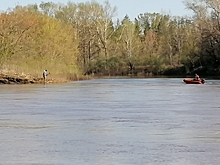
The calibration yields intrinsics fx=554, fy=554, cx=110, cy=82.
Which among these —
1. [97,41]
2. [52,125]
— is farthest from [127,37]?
[52,125]

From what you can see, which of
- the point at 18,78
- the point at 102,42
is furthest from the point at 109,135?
the point at 102,42

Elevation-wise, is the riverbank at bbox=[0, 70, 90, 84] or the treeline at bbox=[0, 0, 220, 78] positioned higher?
the treeline at bbox=[0, 0, 220, 78]

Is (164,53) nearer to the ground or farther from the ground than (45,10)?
nearer to the ground

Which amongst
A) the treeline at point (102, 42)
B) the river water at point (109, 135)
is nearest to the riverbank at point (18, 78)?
the treeline at point (102, 42)

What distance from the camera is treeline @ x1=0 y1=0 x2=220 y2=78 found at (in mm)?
56062

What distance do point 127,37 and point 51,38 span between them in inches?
957

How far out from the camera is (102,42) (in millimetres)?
82438

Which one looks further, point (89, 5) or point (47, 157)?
point (89, 5)

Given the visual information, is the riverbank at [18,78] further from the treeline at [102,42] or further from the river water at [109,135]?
the river water at [109,135]

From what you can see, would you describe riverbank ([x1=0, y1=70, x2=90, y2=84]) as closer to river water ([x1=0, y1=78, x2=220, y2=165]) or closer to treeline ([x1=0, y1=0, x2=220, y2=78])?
treeline ([x1=0, y1=0, x2=220, y2=78])

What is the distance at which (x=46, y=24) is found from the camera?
206 ft

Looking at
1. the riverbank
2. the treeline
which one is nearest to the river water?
the riverbank

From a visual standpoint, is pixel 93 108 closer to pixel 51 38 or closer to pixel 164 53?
pixel 51 38

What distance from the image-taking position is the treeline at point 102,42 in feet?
184
